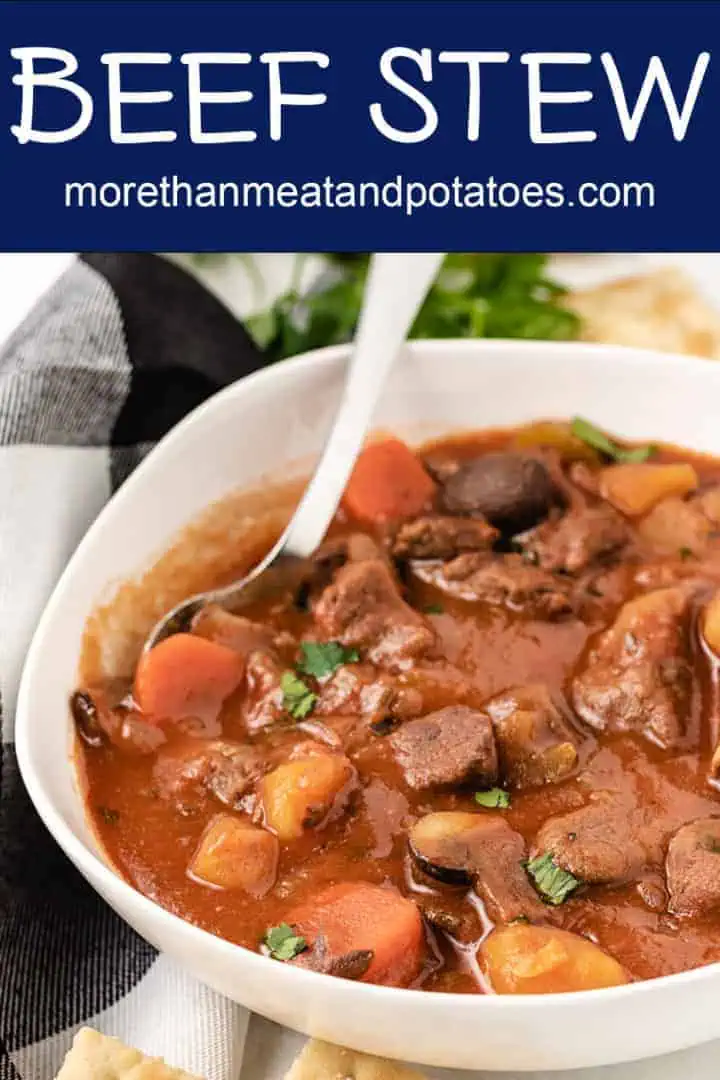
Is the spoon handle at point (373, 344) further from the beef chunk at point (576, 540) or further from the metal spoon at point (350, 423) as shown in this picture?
the beef chunk at point (576, 540)

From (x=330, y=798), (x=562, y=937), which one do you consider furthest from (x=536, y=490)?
(x=562, y=937)

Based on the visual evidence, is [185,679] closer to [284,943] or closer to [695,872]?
[284,943]

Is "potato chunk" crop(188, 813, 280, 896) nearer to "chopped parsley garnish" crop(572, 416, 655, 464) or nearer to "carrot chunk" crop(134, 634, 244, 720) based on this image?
"carrot chunk" crop(134, 634, 244, 720)

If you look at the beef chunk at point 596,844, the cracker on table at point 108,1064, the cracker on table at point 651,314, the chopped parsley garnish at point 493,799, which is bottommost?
the cracker on table at point 108,1064

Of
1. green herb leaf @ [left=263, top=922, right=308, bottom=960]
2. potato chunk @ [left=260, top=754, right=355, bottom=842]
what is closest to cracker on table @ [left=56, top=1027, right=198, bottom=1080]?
green herb leaf @ [left=263, top=922, right=308, bottom=960]

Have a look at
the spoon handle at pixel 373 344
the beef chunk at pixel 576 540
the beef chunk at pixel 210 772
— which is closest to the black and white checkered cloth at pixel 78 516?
the beef chunk at pixel 210 772

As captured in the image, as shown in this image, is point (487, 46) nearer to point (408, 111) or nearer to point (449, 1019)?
point (408, 111)

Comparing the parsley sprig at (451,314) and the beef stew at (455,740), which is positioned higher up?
the parsley sprig at (451,314)
